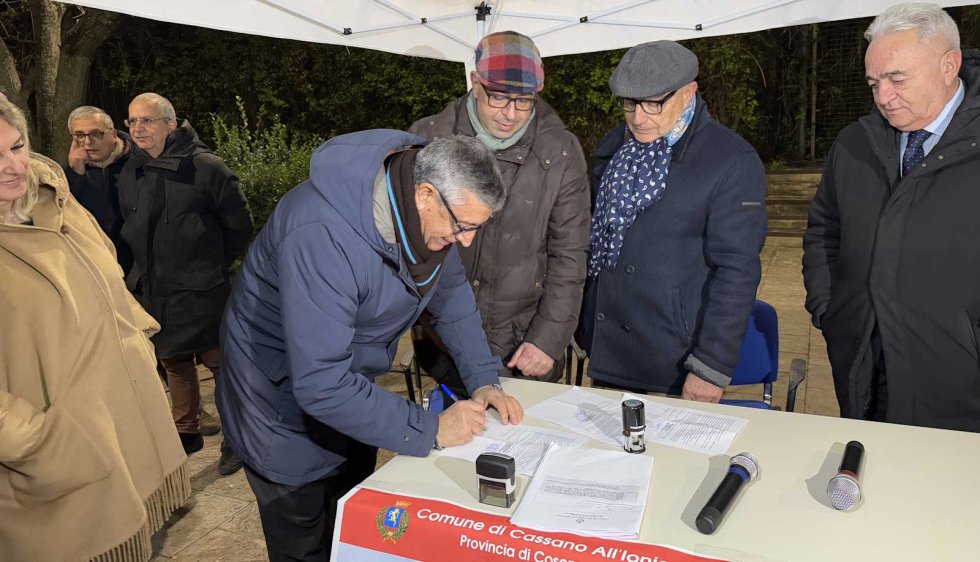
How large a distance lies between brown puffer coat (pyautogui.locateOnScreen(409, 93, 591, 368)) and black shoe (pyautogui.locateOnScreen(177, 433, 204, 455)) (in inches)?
86.0

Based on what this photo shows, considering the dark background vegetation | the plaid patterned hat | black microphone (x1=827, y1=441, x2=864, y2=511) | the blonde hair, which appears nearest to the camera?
black microphone (x1=827, y1=441, x2=864, y2=511)

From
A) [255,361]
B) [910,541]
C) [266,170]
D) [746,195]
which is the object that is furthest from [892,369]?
[266,170]

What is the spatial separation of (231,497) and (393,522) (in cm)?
233

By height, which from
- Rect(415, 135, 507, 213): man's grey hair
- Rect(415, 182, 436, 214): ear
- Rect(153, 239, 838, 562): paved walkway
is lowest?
Rect(153, 239, 838, 562): paved walkway

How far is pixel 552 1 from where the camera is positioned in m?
4.94

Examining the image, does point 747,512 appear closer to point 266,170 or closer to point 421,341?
point 421,341

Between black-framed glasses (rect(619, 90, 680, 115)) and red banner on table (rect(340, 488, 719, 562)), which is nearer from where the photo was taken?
red banner on table (rect(340, 488, 719, 562))

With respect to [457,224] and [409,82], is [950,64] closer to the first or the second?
[457,224]

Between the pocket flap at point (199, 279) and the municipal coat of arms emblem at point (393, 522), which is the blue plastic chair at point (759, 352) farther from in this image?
the pocket flap at point (199, 279)

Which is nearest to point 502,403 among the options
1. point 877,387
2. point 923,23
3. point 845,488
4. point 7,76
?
point 845,488

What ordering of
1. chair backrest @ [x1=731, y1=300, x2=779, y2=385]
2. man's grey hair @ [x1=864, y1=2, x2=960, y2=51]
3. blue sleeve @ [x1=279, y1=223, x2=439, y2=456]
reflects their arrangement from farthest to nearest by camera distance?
1. chair backrest @ [x1=731, y1=300, x2=779, y2=385]
2. man's grey hair @ [x1=864, y1=2, x2=960, y2=51]
3. blue sleeve @ [x1=279, y1=223, x2=439, y2=456]

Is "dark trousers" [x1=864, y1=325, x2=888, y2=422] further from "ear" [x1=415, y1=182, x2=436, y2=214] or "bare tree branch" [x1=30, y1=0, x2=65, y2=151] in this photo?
"bare tree branch" [x1=30, y1=0, x2=65, y2=151]

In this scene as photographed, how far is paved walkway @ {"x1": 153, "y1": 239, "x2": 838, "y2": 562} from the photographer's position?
10.7 feet

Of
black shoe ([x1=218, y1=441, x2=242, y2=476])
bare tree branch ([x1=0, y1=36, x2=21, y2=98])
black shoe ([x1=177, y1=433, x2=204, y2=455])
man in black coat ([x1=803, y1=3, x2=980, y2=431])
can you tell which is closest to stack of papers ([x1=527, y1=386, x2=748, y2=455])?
man in black coat ([x1=803, y1=3, x2=980, y2=431])
